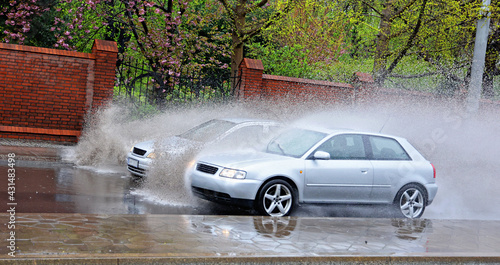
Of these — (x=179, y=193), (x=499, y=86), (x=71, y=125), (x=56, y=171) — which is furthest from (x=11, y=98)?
(x=499, y=86)

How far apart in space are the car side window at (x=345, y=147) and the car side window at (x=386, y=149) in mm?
238

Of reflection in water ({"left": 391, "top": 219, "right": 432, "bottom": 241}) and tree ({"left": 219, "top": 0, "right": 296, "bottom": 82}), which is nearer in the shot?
reflection in water ({"left": 391, "top": 219, "right": 432, "bottom": 241})

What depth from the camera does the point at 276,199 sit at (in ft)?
29.1

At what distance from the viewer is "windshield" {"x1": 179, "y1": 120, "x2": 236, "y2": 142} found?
35.1ft

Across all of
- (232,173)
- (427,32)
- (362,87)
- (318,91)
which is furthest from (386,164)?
(427,32)

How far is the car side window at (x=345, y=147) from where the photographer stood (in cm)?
949

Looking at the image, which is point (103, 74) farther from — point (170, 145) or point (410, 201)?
point (410, 201)

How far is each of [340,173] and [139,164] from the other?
3450 millimetres

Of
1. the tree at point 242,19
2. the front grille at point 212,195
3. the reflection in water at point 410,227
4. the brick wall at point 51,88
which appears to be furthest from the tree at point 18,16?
the reflection in water at point 410,227

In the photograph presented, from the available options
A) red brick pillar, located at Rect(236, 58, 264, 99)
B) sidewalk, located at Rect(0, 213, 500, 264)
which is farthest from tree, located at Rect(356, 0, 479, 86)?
sidewalk, located at Rect(0, 213, 500, 264)

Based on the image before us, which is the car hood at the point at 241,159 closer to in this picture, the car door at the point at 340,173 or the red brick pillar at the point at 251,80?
the car door at the point at 340,173

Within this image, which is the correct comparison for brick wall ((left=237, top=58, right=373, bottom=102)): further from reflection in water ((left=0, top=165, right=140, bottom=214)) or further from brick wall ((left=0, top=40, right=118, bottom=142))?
reflection in water ((left=0, top=165, right=140, bottom=214))

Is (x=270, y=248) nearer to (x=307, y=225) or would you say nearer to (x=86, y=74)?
(x=307, y=225)

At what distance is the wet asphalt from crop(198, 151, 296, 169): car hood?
83cm
